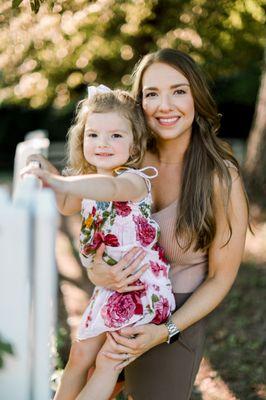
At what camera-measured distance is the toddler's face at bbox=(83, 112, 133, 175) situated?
274 centimetres

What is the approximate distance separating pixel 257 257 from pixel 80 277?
1729 millimetres

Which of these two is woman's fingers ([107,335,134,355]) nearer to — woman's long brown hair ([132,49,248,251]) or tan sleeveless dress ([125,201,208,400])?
tan sleeveless dress ([125,201,208,400])

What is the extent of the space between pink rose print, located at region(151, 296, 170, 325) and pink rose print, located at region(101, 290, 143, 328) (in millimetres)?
81

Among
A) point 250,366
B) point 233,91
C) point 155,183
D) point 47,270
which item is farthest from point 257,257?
point 233,91

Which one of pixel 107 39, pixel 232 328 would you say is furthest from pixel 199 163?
pixel 107 39

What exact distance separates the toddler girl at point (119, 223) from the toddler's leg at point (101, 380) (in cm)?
2

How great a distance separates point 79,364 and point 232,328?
9.20 ft

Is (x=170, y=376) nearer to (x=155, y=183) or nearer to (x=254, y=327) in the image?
(x=155, y=183)

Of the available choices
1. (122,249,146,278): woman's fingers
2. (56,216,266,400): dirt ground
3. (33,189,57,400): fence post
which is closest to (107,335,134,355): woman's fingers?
(122,249,146,278): woman's fingers

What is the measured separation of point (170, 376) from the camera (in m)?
3.02

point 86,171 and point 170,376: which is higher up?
point 86,171

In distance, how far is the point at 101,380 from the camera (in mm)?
2715

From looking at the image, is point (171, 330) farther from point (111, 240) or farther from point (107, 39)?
point (107, 39)

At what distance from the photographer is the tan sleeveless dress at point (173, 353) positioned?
3.02m
